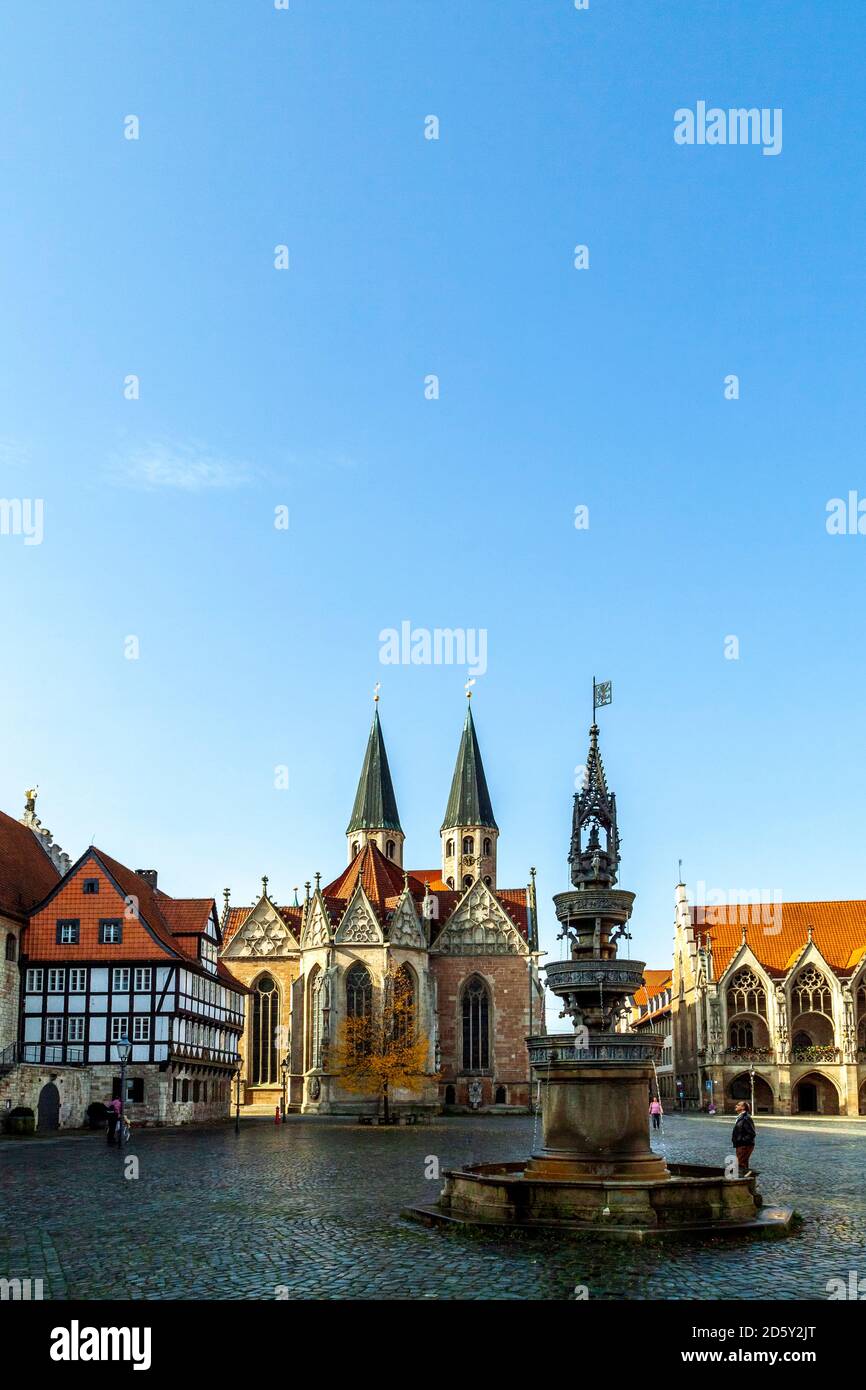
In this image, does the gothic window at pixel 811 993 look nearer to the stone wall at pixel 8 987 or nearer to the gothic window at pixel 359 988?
the gothic window at pixel 359 988

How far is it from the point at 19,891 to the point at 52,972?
13.9 ft

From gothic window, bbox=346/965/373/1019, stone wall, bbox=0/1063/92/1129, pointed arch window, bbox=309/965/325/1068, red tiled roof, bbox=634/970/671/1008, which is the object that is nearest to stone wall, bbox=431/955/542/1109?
gothic window, bbox=346/965/373/1019

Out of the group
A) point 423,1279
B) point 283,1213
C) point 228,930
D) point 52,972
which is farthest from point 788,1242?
point 228,930

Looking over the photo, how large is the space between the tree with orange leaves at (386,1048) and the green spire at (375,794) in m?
23.7

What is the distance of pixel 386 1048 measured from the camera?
71688mm

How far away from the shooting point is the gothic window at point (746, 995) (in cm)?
8500

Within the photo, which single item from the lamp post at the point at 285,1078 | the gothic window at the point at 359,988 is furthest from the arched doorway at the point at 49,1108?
the gothic window at the point at 359,988

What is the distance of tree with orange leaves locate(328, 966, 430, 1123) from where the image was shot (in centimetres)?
6844

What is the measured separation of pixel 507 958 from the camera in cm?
8581

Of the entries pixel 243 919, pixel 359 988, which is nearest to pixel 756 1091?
pixel 359 988

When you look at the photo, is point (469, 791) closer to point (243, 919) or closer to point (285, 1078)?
point (243, 919)

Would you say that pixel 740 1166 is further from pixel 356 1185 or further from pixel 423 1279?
pixel 423 1279

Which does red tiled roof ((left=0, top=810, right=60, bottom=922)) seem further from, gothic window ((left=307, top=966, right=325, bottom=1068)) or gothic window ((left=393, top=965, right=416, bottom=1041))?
gothic window ((left=393, top=965, right=416, bottom=1041))
